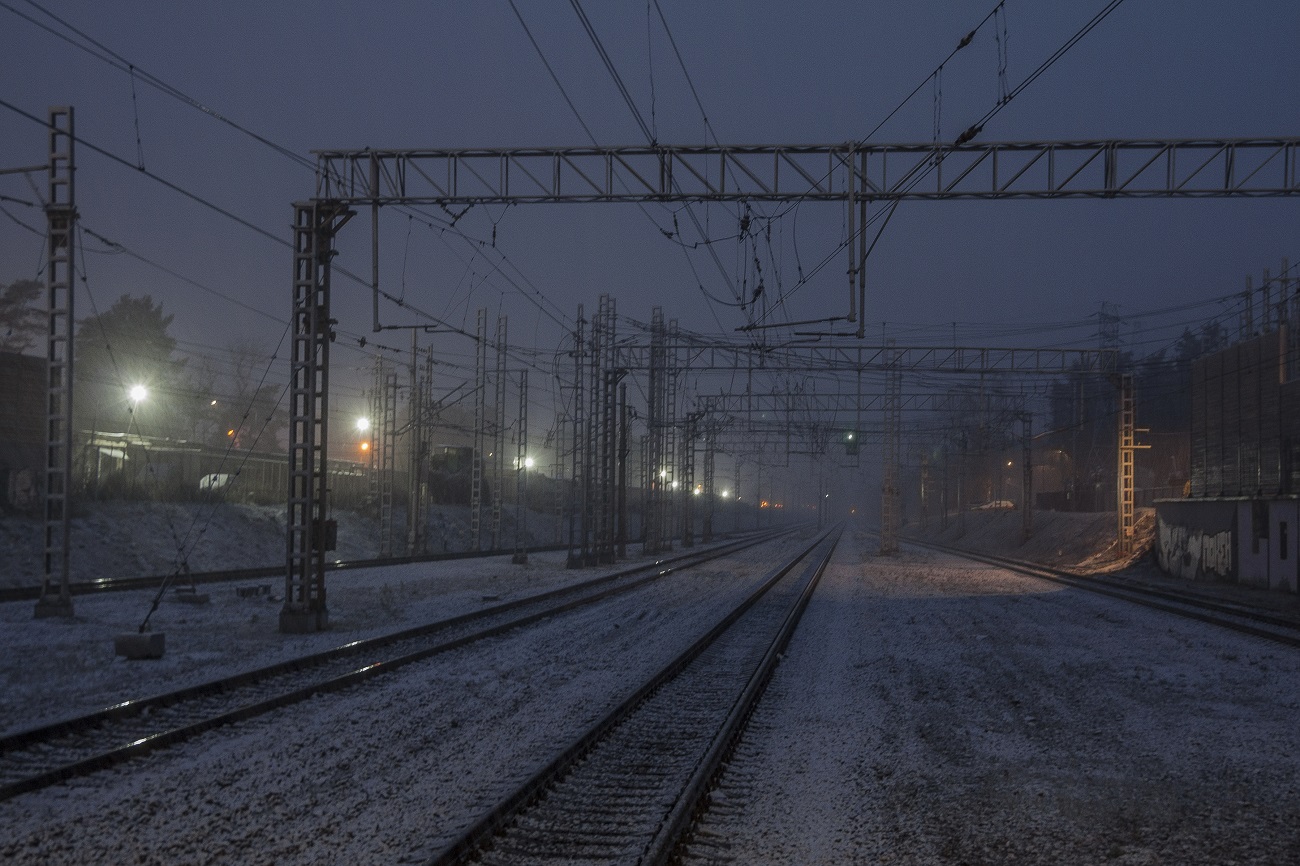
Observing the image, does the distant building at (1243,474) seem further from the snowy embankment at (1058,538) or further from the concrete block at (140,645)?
the concrete block at (140,645)

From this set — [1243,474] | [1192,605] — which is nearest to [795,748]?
[1192,605]

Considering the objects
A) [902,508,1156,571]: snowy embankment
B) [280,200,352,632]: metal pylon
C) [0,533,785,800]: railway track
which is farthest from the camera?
[902,508,1156,571]: snowy embankment

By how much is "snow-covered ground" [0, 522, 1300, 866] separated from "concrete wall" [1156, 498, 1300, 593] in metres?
11.9

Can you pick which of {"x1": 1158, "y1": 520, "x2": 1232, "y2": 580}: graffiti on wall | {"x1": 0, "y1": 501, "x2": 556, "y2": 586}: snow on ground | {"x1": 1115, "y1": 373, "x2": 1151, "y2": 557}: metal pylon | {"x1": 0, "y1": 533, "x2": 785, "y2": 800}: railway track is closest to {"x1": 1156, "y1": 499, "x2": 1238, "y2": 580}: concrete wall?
{"x1": 1158, "y1": 520, "x2": 1232, "y2": 580}: graffiti on wall

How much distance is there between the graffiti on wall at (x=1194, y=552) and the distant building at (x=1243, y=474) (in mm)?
32

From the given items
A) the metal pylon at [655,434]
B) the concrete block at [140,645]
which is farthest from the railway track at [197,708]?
the metal pylon at [655,434]

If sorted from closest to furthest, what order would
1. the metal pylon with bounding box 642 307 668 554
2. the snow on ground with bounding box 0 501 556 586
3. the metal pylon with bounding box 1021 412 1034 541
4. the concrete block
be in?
the concrete block → the snow on ground with bounding box 0 501 556 586 → the metal pylon with bounding box 642 307 668 554 → the metal pylon with bounding box 1021 412 1034 541

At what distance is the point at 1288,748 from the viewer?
388 inches

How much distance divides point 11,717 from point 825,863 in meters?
8.28

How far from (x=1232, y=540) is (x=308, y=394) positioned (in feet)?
91.1

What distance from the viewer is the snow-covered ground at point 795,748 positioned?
6836mm

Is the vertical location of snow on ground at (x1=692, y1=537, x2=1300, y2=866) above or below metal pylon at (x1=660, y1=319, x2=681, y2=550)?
below

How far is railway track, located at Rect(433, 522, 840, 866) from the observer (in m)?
6.47

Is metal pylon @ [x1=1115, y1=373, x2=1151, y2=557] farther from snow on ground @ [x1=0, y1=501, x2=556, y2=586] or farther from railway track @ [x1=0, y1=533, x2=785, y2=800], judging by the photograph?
snow on ground @ [x1=0, y1=501, x2=556, y2=586]
